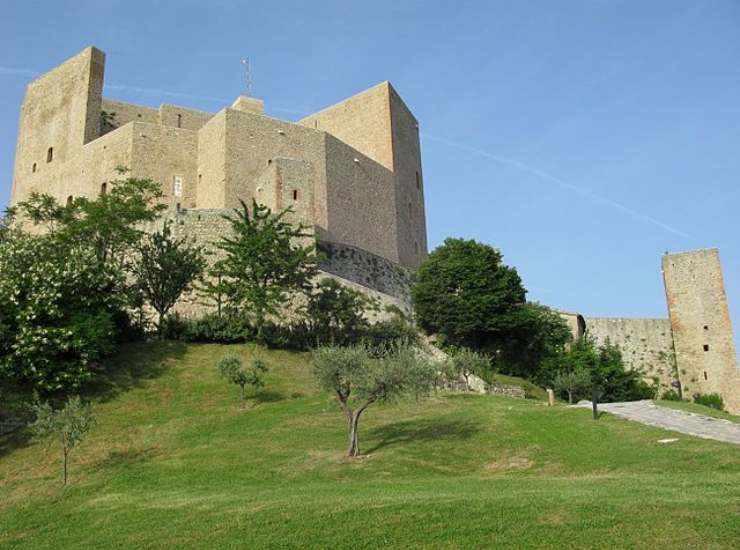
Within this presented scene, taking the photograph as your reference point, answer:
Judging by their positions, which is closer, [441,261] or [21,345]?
[21,345]

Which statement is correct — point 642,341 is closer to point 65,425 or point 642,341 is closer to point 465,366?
point 465,366

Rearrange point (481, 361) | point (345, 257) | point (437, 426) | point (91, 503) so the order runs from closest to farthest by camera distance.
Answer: point (91, 503) < point (437, 426) < point (481, 361) < point (345, 257)

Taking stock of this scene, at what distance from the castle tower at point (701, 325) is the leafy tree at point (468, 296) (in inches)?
393

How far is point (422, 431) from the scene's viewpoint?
21.4 meters

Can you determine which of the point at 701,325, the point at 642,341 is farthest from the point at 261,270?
the point at 642,341

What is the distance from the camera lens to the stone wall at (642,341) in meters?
47.3

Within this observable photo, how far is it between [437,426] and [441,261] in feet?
67.8

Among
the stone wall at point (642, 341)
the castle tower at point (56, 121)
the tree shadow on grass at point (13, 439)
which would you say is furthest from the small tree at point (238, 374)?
the stone wall at point (642, 341)

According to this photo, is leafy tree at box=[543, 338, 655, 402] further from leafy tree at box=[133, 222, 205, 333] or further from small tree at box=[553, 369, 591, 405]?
leafy tree at box=[133, 222, 205, 333]

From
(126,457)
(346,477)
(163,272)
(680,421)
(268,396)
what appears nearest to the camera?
(346,477)

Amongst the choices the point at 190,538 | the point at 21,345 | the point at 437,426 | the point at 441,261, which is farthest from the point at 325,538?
the point at 441,261

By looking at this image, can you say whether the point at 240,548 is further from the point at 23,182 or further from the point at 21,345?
the point at 23,182

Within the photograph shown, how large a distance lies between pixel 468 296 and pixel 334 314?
9257 millimetres

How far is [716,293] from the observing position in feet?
144
